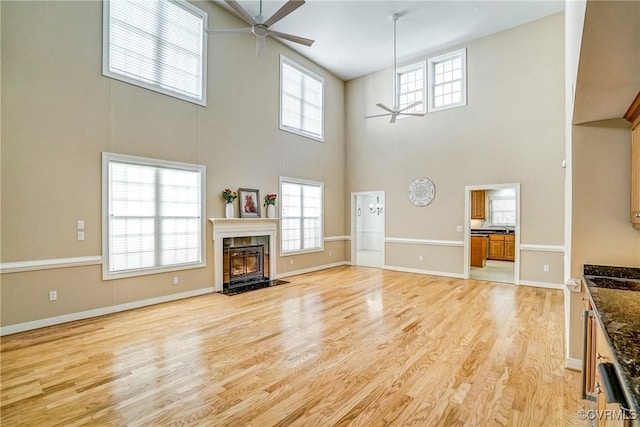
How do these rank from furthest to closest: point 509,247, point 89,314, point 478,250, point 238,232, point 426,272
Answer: point 509,247, point 478,250, point 426,272, point 238,232, point 89,314

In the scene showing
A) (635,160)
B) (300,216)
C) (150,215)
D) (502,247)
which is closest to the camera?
(635,160)

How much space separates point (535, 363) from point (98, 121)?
6.10m

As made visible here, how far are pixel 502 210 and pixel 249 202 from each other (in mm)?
8218

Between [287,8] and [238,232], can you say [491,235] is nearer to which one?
[238,232]

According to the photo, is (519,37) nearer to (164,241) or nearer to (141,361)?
(164,241)

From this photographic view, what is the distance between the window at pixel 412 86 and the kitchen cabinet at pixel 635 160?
553 cm

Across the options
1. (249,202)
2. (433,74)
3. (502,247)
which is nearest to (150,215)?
(249,202)

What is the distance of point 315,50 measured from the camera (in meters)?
7.50

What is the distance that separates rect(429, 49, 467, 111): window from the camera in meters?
7.11

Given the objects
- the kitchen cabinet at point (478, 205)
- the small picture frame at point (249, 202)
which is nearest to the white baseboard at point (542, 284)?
the kitchen cabinet at point (478, 205)

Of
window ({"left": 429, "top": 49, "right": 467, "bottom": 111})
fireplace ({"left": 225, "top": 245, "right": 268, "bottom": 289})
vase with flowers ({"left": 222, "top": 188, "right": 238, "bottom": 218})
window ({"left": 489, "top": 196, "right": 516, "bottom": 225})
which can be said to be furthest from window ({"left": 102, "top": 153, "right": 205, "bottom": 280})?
window ({"left": 489, "top": 196, "right": 516, "bottom": 225})

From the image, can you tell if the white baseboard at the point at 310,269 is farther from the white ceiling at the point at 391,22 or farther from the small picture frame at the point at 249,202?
the white ceiling at the point at 391,22

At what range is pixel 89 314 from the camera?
430 cm

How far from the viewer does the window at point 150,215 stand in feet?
14.8
